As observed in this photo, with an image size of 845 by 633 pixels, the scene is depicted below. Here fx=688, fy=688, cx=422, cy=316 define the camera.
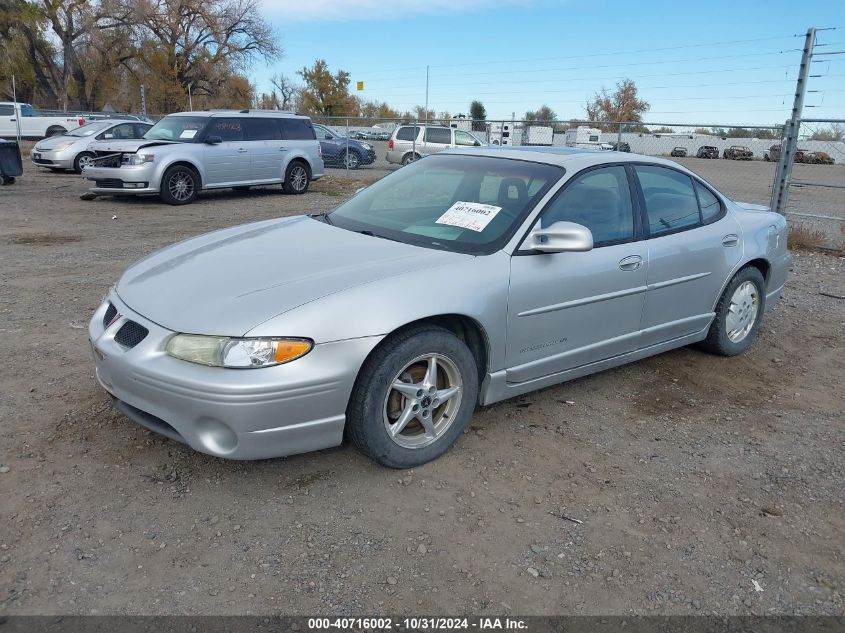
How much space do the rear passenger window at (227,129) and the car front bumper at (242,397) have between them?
427 inches

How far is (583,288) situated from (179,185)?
10.5m

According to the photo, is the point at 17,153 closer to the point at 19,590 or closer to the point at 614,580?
the point at 19,590

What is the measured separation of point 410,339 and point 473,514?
0.82m

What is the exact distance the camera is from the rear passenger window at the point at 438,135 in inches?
846

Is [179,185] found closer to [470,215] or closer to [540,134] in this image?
[470,215]

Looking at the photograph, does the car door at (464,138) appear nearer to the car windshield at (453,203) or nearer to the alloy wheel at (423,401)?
the car windshield at (453,203)

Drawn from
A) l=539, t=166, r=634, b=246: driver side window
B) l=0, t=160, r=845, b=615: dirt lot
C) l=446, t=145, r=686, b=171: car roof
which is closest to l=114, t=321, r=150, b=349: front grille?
l=0, t=160, r=845, b=615: dirt lot

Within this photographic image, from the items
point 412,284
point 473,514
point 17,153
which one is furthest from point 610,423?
point 17,153

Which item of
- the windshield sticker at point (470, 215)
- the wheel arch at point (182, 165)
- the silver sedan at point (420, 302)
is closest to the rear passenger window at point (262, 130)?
the wheel arch at point (182, 165)

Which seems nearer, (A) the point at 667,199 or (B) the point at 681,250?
(B) the point at 681,250

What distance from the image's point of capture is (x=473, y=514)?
9.91 feet

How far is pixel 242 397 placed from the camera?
278 centimetres

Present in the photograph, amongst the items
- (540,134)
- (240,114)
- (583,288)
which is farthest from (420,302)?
(540,134)

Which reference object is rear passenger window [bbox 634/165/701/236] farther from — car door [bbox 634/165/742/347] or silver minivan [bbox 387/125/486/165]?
silver minivan [bbox 387/125/486/165]
